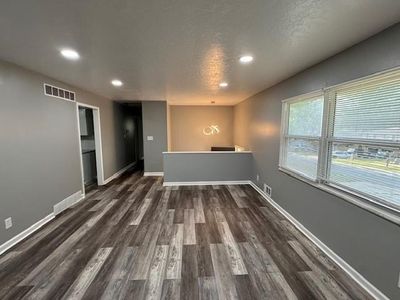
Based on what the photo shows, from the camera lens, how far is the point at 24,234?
2.64 m

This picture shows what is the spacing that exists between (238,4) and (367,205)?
2.01 m

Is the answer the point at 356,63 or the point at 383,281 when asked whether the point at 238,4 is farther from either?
the point at 383,281

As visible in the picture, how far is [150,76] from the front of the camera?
312 centimetres

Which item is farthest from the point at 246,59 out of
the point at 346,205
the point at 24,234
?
the point at 24,234

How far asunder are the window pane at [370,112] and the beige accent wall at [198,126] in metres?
5.08

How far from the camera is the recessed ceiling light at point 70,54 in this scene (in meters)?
2.08

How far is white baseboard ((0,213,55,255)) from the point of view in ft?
7.76

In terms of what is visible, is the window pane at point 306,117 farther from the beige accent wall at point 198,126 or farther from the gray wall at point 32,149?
the beige accent wall at point 198,126

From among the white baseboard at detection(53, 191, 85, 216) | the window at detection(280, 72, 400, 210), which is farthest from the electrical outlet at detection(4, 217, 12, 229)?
the window at detection(280, 72, 400, 210)

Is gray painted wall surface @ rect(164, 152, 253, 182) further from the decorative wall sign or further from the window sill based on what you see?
the window sill

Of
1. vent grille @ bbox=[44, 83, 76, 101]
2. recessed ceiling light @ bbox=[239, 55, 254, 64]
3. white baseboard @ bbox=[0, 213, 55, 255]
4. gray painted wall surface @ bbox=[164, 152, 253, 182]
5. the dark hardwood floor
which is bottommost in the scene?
the dark hardwood floor

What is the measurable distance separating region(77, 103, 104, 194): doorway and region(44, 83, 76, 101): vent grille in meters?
0.95

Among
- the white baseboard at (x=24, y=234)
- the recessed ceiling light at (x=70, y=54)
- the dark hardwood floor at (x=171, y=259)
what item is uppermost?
the recessed ceiling light at (x=70, y=54)

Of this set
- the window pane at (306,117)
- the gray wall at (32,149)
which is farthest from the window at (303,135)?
the gray wall at (32,149)
